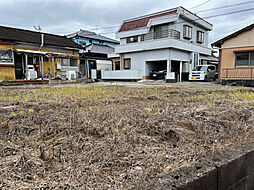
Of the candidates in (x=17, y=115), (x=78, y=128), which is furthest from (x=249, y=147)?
(x=17, y=115)

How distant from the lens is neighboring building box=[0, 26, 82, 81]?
1106 cm

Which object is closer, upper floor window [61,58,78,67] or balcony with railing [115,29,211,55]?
balcony with railing [115,29,211,55]

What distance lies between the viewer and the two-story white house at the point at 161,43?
1382 centimetres

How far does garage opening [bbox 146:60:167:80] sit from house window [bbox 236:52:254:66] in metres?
5.10

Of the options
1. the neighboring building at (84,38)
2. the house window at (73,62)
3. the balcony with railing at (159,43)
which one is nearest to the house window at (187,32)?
the balcony with railing at (159,43)

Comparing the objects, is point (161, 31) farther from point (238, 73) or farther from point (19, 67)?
point (19, 67)

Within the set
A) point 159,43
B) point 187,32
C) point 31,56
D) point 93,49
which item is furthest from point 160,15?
point 31,56

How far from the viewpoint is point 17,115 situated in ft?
6.79

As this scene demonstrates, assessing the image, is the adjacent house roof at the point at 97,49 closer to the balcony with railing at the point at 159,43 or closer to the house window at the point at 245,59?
the balcony with railing at the point at 159,43

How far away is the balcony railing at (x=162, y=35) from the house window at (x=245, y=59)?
5105 mm

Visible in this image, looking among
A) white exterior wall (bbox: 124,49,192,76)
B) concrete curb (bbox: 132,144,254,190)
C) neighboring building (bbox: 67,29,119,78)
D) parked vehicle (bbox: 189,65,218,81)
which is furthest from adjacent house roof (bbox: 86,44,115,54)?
concrete curb (bbox: 132,144,254,190)

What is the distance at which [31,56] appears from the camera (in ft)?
39.3

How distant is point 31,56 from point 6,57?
146 centimetres

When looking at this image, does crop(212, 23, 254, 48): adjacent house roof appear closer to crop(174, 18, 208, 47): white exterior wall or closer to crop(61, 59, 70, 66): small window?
crop(174, 18, 208, 47): white exterior wall
